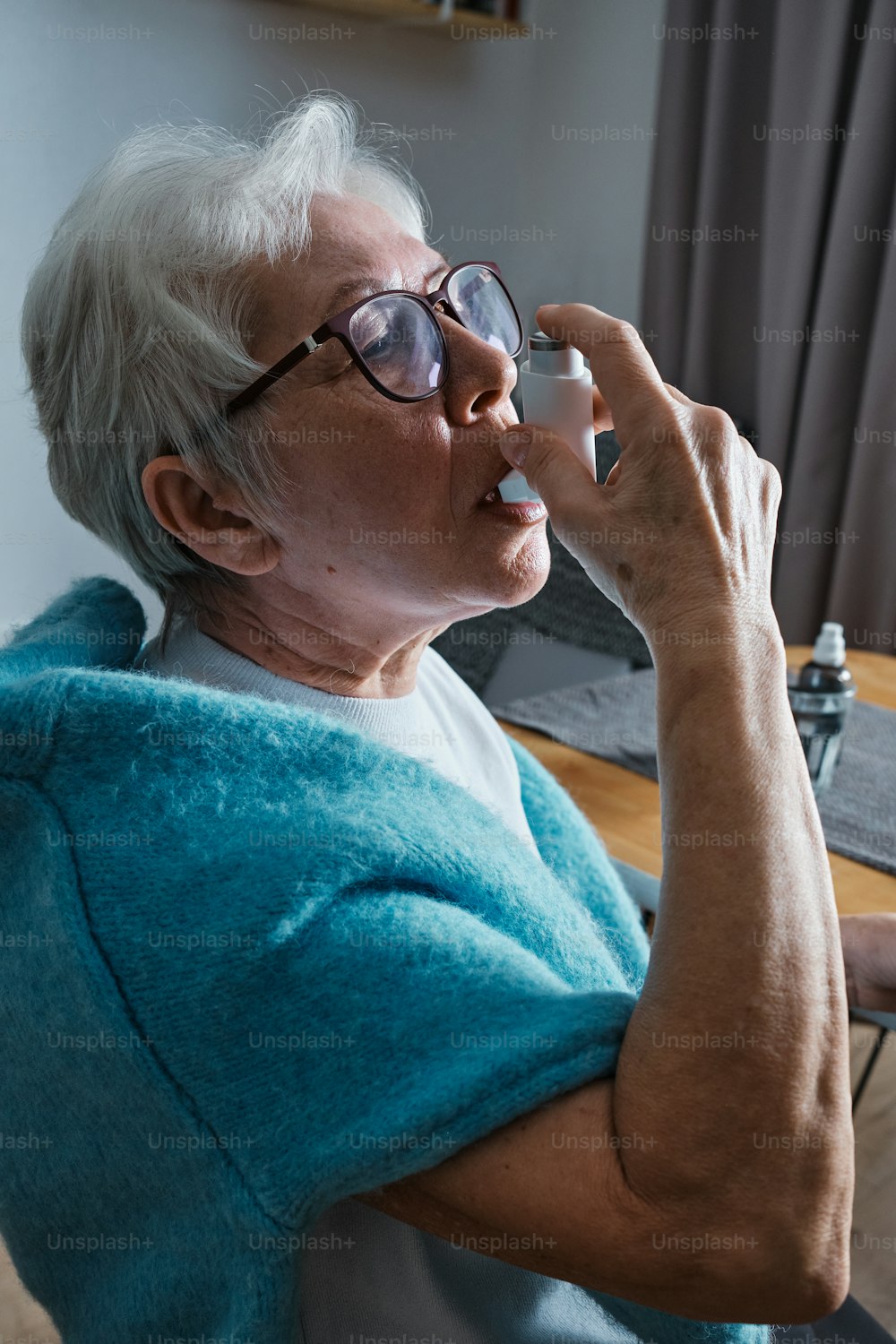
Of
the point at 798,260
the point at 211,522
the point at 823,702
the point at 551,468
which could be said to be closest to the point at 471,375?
the point at 551,468

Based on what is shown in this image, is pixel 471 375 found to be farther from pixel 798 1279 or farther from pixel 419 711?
pixel 798 1279

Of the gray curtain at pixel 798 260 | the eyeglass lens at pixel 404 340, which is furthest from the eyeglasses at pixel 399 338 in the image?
the gray curtain at pixel 798 260

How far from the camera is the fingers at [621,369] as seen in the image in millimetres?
815

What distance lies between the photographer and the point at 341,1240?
2.51 feet

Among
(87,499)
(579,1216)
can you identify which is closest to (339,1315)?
(579,1216)

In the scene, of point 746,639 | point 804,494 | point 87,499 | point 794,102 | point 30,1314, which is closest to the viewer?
point 746,639

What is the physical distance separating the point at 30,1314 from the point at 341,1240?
1.30 meters

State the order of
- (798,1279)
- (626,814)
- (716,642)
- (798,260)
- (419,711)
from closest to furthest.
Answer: (798,1279) → (716,642) → (419,711) → (626,814) → (798,260)

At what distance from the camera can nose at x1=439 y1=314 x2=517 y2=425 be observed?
39.0 inches

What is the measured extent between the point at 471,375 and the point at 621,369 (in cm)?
20

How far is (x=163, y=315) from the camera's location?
Result: 36.2 inches

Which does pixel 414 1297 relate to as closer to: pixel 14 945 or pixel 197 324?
pixel 14 945

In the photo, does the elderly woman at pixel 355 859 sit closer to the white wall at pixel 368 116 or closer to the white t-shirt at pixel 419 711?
the white t-shirt at pixel 419 711

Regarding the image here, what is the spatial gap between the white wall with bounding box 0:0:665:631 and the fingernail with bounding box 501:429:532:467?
148 centimetres
